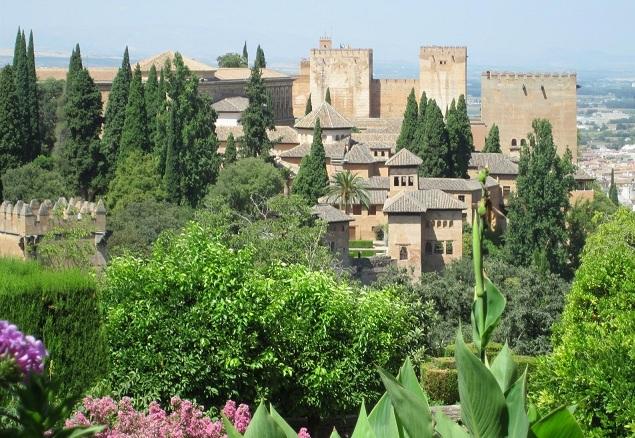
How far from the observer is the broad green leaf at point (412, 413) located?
636cm

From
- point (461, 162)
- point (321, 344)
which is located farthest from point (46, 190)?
point (321, 344)

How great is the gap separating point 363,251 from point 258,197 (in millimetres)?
5841

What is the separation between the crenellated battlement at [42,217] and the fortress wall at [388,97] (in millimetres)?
57067

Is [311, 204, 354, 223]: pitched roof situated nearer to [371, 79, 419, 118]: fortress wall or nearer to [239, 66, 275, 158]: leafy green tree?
[239, 66, 275, 158]: leafy green tree

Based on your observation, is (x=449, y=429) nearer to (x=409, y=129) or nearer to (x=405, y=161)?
(x=405, y=161)

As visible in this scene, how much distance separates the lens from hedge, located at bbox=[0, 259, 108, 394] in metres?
14.8

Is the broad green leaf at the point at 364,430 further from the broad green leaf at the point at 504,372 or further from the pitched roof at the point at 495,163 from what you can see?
the pitched roof at the point at 495,163

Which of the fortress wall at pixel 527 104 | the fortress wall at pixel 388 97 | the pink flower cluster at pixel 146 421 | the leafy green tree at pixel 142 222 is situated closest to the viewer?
the pink flower cluster at pixel 146 421

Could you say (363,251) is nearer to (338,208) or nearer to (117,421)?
(338,208)

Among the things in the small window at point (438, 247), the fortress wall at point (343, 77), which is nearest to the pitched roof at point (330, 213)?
the small window at point (438, 247)

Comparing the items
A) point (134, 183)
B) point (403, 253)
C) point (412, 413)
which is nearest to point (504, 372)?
point (412, 413)

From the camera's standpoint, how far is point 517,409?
630cm

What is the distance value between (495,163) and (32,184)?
22.7 metres

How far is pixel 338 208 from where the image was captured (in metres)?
54.5
